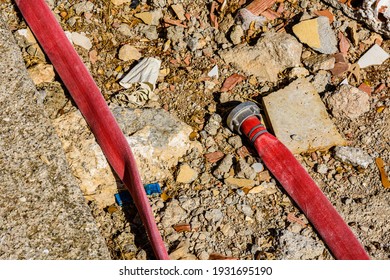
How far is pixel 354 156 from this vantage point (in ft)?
11.7

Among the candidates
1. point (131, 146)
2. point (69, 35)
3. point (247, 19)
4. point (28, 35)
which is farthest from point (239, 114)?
point (28, 35)

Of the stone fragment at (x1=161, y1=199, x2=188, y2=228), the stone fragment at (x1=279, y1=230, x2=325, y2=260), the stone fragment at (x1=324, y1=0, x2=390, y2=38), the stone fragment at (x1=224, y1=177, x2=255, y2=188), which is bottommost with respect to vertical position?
the stone fragment at (x1=279, y1=230, x2=325, y2=260)

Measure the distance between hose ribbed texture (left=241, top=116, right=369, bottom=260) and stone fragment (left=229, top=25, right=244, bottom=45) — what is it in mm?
641

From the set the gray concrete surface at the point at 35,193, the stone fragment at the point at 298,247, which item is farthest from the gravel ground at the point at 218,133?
the gray concrete surface at the point at 35,193

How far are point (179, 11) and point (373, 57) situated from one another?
1221 mm

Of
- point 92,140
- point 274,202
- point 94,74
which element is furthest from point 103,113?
point 274,202

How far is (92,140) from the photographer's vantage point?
3549mm

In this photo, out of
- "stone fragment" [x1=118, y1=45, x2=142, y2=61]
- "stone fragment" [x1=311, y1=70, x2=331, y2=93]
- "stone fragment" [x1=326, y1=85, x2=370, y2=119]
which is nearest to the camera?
"stone fragment" [x1=326, y1=85, x2=370, y2=119]

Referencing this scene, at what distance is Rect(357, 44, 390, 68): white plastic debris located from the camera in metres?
3.93

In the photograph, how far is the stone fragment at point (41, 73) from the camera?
3783 mm

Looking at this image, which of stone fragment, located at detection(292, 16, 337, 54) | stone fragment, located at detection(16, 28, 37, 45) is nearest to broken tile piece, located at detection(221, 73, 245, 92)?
stone fragment, located at detection(292, 16, 337, 54)

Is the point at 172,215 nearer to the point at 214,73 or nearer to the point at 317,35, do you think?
the point at 214,73

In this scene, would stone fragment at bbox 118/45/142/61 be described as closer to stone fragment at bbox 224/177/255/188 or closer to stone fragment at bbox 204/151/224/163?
stone fragment at bbox 204/151/224/163

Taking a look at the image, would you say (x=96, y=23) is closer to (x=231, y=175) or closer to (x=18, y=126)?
(x=18, y=126)
